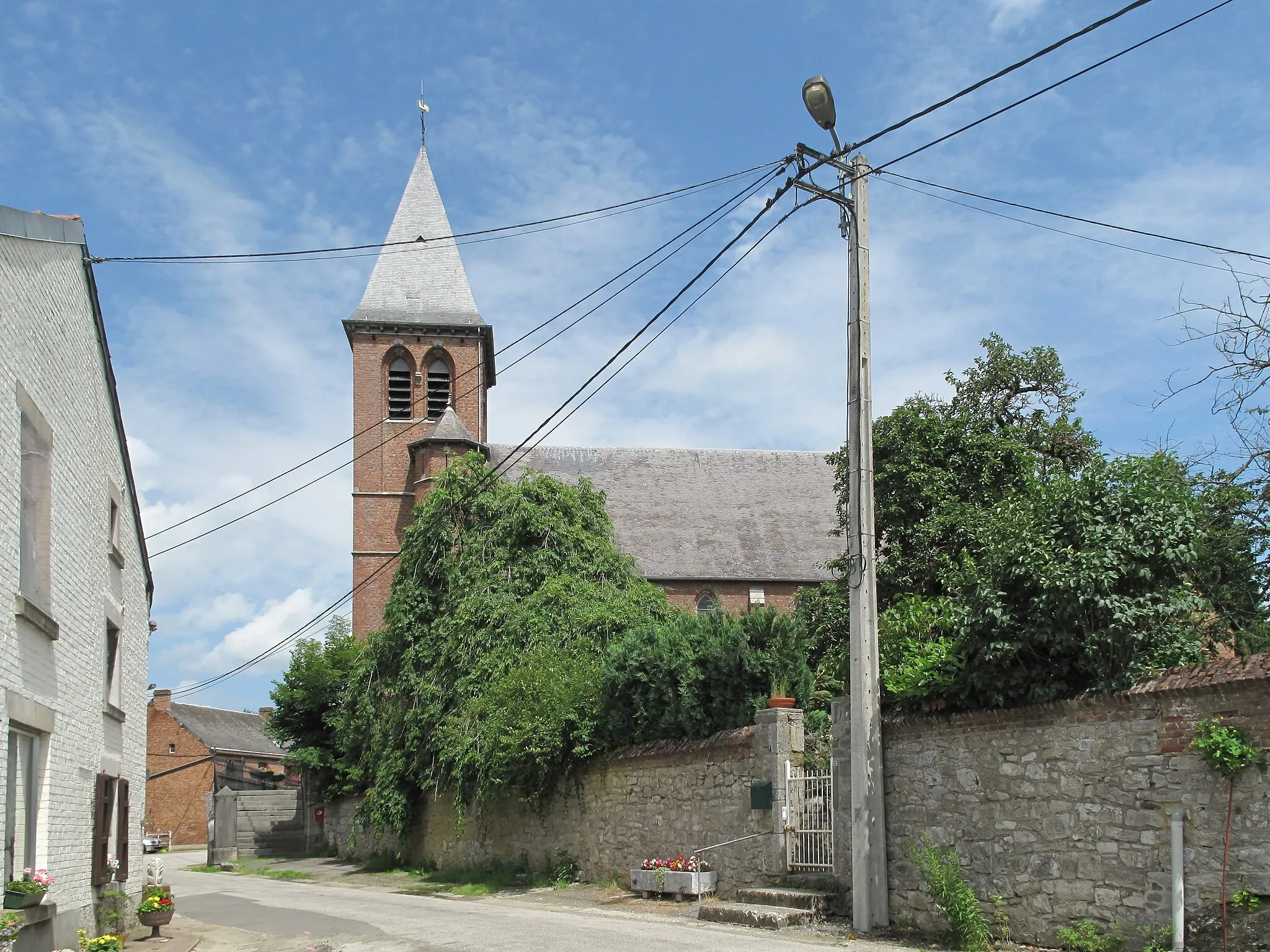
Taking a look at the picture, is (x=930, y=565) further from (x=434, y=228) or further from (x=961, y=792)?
(x=434, y=228)

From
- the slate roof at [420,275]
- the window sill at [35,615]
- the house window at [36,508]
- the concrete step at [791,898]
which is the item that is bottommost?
the concrete step at [791,898]

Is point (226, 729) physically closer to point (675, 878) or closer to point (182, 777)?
point (182, 777)

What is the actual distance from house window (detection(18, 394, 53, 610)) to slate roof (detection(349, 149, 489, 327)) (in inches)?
1263

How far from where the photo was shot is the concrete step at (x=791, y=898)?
1261 centimetres

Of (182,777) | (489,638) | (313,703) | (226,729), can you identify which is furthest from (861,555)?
(226,729)

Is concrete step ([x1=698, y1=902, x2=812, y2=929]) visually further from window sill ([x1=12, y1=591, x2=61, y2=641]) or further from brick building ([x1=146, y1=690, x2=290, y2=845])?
brick building ([x1=146, y1=690, x2=290, y2=845])

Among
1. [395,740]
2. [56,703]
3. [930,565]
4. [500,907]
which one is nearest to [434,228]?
[395,740]

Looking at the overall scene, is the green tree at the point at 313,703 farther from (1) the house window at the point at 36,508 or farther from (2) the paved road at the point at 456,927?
(1) the house window at the point at 36,508

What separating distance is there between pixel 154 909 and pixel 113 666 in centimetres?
300

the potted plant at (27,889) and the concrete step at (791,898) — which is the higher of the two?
the potted plant at (27,889)

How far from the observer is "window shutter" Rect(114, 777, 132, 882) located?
14.4 m

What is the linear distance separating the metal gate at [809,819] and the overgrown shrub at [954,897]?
2.29m

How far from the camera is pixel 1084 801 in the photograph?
32.2 feet

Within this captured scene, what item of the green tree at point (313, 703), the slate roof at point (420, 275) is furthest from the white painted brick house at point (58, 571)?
the slate roof at point (420, 275)
